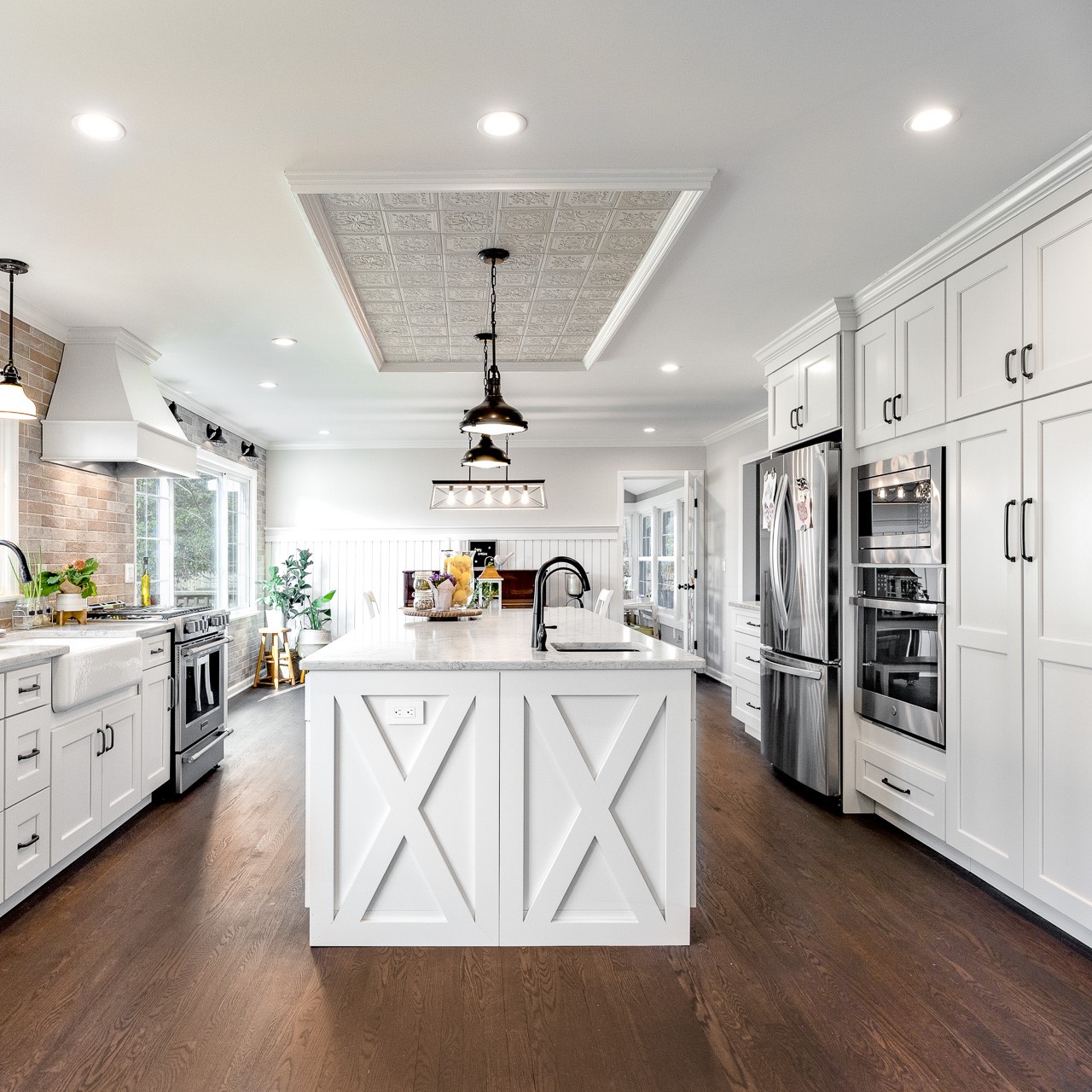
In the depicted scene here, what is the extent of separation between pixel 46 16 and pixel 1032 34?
7.85ft

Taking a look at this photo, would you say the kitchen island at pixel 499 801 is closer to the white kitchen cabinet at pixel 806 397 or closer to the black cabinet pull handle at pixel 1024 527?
the black cabinet pull handle at pixel 1024 527

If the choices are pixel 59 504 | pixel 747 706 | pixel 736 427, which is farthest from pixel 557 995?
pixel 736 427

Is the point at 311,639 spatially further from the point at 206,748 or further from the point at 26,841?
the point at 26,841

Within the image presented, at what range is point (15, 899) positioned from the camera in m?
2.73

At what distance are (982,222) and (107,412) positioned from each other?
13.6 ft

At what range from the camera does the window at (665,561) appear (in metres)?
9.30

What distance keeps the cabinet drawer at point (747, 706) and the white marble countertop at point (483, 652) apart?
203cm

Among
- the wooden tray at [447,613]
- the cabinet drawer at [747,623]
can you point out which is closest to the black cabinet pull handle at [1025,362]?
the cabinet drawer at [747,623]

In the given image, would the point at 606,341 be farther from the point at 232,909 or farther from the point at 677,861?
the point at 232,909

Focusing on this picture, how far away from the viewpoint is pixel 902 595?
3.44 meters

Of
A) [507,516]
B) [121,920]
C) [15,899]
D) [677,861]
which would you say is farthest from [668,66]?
[507,516]

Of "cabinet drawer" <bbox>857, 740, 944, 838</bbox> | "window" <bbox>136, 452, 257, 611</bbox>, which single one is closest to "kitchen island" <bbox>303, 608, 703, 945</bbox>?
"cabinet drawer" <bbox>857, 740, 944, 838</bbox>

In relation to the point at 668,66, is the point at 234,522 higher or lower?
lower

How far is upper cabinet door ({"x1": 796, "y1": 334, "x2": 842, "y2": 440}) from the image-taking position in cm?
394
